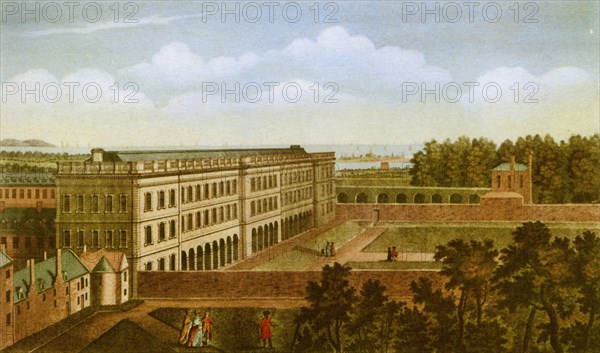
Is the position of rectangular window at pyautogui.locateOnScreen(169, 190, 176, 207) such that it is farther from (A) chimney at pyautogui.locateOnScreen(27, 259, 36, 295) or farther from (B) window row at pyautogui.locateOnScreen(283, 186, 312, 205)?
(A) chimney at pyautogui.locateOnScreen(27, 259, 36, 295)

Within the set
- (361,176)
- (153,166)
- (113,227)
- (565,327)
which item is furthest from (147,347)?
(565,327)

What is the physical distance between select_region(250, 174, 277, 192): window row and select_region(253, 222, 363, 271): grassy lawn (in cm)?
133

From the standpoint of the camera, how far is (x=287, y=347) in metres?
14.8

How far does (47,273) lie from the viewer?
48.0 ft

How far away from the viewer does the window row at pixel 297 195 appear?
16.3 meters

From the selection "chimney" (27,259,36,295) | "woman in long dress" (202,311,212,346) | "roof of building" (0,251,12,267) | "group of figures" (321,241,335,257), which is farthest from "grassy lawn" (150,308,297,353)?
"roof of building" (0,251,12,267)

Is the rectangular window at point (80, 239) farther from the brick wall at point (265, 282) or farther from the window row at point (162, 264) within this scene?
the brick wall at point (265, 282)

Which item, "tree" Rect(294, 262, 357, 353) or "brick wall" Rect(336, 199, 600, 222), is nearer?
"tree" Rect(294, 262, 357, 353)

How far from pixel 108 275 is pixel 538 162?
8.32 meters

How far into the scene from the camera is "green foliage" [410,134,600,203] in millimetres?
15398

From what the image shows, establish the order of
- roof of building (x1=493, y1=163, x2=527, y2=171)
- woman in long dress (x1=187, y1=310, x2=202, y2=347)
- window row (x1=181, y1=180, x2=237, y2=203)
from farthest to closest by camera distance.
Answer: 1. roof of building (x1=493, y1=163, x2=527, y2=171)
2. window row (x1=181, y1=180, x2=237, y2=203)
3. woman in long dress (x1=187, y1=310, x2=202, y2=347)

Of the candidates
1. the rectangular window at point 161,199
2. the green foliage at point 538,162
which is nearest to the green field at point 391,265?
the green foliage at point 538,162

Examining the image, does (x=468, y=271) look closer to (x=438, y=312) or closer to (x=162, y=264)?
(x=438, y=312)

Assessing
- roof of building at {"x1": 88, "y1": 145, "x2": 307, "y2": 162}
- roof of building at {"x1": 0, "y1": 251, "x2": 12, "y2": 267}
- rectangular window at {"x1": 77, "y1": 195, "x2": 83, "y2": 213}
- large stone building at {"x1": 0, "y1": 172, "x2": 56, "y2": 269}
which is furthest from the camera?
large stone building at {"x1": 0, "y1": 172, "x2": 56, "y2": 269}
